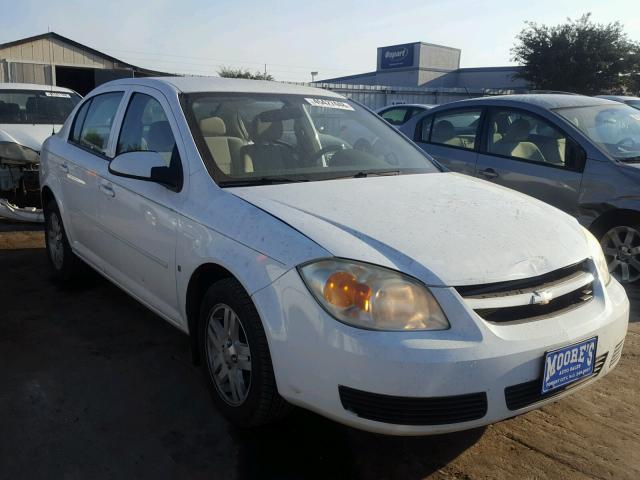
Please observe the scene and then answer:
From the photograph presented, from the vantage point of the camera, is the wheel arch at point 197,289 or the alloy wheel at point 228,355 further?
the wheel arch at point 197,289

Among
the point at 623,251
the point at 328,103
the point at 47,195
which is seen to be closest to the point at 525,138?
the point at 623,251

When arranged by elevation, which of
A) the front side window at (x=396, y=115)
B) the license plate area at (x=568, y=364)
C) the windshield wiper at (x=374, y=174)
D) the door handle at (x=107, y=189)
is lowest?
the license plate area at (x=568, y=364)

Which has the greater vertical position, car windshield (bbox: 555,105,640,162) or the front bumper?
car windshield (bbox: 555,105,640,162)

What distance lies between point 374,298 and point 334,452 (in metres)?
0.88

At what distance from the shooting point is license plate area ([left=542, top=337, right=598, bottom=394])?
2275 mm

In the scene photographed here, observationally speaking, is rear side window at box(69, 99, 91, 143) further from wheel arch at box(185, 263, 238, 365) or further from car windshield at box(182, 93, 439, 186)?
wheel arch at box(185, 263, 238, 365)

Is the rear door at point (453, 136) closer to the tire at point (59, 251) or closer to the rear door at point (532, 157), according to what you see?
the rear door at point (532, 157)

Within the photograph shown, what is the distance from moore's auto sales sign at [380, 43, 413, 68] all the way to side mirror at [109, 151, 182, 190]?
178ft

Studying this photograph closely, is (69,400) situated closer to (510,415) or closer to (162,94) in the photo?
(162,94)

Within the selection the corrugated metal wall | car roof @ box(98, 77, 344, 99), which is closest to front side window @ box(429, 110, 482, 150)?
car roof @ box(98, 77, 344, 99)

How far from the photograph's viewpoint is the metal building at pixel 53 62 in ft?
74.3

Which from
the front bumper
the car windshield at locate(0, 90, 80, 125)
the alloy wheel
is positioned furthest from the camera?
the car windshield at locate(0, 90, 80, 125)

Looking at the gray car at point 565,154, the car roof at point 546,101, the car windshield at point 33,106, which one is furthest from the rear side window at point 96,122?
the car windshield at point 33,106

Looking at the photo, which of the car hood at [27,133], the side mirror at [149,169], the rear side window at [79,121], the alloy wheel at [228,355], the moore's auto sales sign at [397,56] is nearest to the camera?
the alloy wheel at [228,355]
